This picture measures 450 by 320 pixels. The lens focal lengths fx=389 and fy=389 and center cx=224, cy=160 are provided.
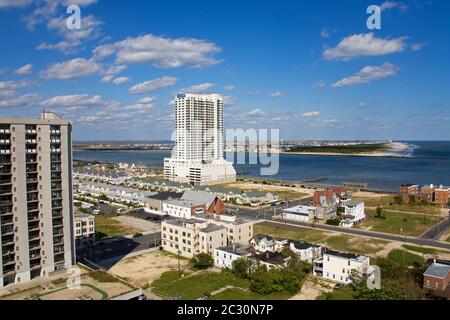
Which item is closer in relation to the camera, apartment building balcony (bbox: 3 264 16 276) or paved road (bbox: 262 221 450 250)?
apartment building balcony (bbox: 3 264 16 276)

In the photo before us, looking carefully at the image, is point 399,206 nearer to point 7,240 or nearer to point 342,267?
point 342,267

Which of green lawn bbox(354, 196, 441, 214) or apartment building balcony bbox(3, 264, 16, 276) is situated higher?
apartment building balcony bbox(3, 264, 16, 276)

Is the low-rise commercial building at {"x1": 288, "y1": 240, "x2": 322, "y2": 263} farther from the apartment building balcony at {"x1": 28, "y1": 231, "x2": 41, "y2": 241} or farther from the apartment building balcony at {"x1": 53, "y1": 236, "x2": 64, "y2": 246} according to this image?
the apartment building balcony at {"x1": 28, "y1": 231, "x2": 41, "y2": 241}

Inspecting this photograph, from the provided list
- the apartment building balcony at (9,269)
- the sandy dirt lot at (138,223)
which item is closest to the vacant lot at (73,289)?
the apartment building balcony at (9,269)

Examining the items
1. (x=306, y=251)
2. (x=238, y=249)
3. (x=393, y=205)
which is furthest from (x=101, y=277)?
(x=393, y=205)

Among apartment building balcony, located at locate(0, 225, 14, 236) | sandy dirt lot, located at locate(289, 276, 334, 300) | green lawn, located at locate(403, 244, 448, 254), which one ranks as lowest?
sandy dirt lot, located at locate(289, 276, 334, 300)

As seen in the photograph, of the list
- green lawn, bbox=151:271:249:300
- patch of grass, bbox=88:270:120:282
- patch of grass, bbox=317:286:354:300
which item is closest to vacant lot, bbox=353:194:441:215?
patch of grass, bbox=317:286:354:300

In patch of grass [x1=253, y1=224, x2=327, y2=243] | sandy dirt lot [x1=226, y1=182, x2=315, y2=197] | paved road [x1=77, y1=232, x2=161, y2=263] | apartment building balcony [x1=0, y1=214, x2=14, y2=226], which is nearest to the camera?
apartment building balcony [x1=0, y1=214, x2=14, y2=226]
